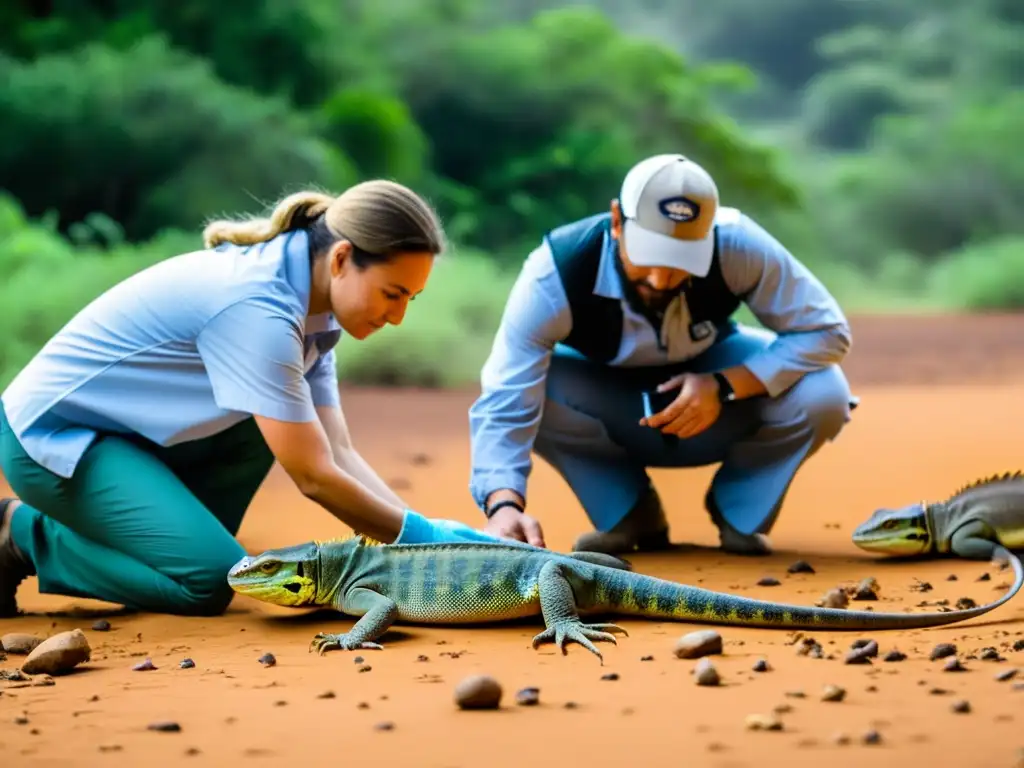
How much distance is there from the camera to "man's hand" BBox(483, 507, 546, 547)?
5227 mm

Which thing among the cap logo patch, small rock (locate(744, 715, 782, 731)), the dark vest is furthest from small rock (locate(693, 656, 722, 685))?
the dark vest

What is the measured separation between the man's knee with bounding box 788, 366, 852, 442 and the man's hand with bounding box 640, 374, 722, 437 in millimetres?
387

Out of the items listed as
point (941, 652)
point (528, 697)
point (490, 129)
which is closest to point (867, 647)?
point (941, 652)

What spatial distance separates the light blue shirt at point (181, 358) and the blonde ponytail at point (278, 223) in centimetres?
5

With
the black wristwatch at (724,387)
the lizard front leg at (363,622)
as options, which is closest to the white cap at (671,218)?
the black wristwatch at (724,387)

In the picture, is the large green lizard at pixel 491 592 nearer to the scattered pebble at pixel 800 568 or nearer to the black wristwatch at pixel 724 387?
the scattered pebble at pixel 800 568

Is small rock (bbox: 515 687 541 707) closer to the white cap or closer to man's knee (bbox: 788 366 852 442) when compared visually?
the white cap

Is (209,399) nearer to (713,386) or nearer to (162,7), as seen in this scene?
(713,386)

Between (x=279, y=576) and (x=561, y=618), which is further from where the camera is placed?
(x=279, y=576)

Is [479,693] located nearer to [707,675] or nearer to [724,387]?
[707,675]

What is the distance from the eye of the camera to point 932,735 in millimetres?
3162

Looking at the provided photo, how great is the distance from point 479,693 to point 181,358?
2.03 metres

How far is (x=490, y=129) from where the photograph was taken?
977 inches

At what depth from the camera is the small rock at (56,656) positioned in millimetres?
4164
